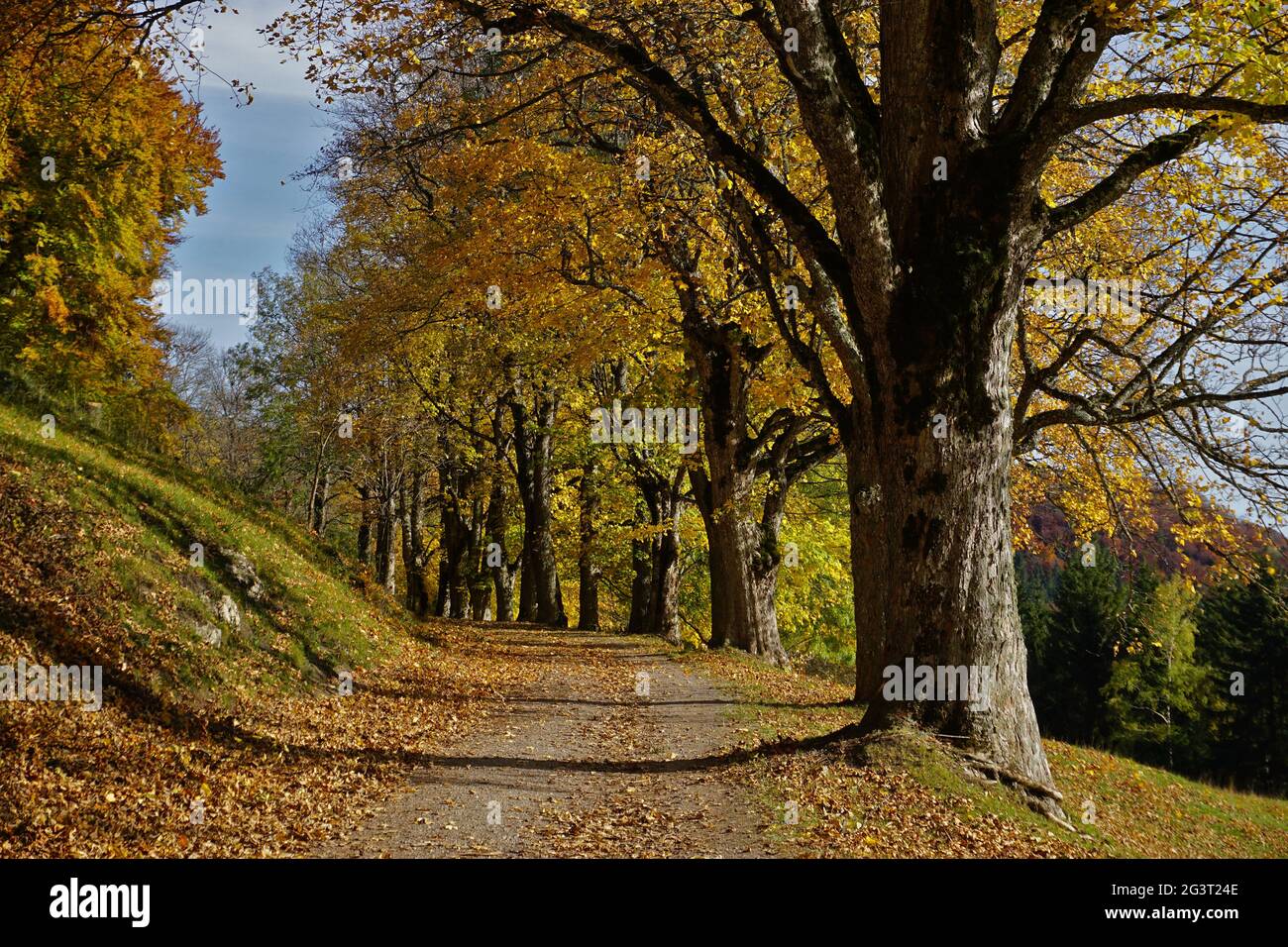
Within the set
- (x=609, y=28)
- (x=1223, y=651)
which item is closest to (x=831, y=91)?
(x=609, y=28)

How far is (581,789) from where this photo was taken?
8961mm

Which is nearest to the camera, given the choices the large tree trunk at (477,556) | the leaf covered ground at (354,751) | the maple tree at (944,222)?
the leaf covered ground at (354,751)

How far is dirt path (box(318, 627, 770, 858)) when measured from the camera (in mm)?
7062

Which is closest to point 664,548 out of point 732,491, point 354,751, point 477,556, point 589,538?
point 589,538

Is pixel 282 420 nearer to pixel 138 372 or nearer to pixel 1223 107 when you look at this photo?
pixel 138 372

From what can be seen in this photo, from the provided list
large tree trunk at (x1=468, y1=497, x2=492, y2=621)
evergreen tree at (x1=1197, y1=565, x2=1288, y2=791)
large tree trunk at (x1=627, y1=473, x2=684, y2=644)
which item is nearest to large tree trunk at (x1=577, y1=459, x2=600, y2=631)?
large tree trunk at (x1=627, y1=473, x2=684, y2=644)

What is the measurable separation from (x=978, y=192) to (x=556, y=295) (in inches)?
462

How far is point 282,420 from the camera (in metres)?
34.1

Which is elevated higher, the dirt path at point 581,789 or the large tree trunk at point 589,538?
the large tree trunk at point 589,538

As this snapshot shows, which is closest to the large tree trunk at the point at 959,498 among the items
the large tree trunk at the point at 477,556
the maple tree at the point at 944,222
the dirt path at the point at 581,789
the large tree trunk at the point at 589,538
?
the maple tree at the point at 944,222

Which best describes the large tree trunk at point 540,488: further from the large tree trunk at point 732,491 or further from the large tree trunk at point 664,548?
the large tree trunk at point 732,491

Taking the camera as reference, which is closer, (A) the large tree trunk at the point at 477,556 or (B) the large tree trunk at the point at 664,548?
(B) the large tree trunk at the point at 664,548

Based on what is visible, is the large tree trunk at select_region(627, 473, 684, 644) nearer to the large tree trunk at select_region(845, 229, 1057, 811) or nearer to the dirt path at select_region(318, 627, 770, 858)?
the dirt path at select_region(318, 627, 770, 858)

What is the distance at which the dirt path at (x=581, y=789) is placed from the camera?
7062 mm
